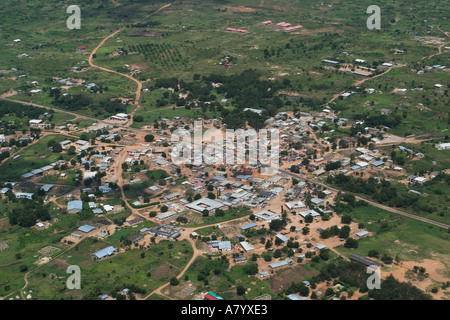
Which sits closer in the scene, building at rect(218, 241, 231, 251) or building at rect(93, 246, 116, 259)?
building at rect(93, 246, 116, 259)

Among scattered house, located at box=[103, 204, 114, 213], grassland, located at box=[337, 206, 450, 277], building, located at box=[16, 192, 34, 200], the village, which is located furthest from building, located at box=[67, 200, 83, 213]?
grassland, located at box=[337, 206, 450, 277]

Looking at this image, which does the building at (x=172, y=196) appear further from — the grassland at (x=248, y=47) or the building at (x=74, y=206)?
the grassland at (x=248, y=47)

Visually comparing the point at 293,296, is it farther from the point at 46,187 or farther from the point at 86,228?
the point at 46,187

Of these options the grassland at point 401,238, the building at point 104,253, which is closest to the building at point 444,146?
the grassland at point 401,238

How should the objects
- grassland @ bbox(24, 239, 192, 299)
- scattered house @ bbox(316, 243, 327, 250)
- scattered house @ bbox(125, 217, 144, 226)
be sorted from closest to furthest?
grassland @ bbox(24, 239, 192, 299), scattered house @ bbox(316, 243, 327, 250), scattered house @ bbox(125, 217, 144, 226)

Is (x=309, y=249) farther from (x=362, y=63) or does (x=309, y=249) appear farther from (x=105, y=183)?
(x=362, y=63)

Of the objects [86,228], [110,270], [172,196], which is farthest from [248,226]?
[86,228]

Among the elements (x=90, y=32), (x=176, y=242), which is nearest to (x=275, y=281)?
(x=176, y=242)

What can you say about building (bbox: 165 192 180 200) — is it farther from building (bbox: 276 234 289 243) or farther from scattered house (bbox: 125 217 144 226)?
building (bbox: 276 234 289 243)
